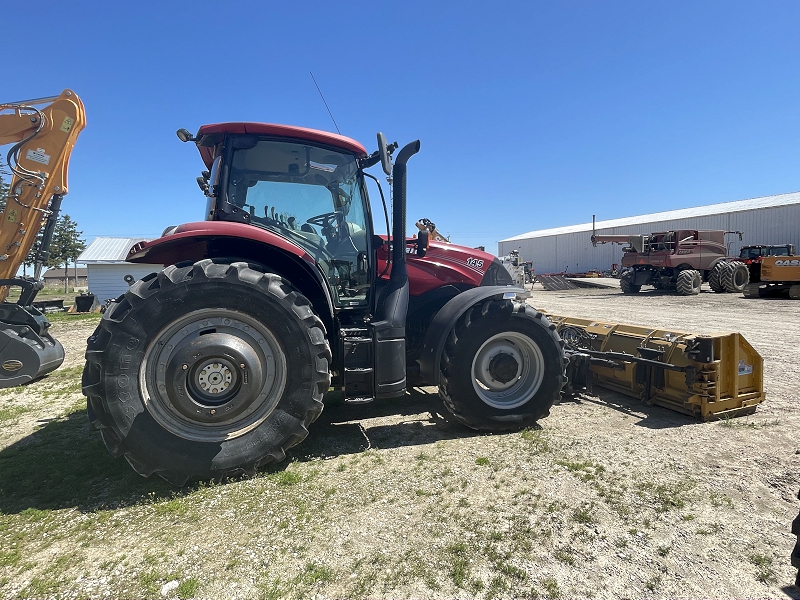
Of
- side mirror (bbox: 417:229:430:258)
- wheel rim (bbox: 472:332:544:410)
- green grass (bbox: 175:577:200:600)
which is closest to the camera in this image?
green grass (bbox: 175:577:200:600)

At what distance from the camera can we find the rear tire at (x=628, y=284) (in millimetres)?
21688

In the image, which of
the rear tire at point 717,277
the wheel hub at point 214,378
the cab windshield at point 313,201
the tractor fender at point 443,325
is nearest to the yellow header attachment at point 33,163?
the cab windshield at point 313,201

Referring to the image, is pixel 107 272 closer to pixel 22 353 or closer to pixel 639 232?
pixel 22 353

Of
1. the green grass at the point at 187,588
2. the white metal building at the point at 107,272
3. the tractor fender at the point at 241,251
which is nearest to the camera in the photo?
the green grass at the point at 187,588

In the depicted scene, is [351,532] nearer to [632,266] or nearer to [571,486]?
[571,486]

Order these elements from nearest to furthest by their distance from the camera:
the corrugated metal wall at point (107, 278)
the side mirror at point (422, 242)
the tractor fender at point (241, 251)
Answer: the tractor fender at point (241, 251) < the side mirror at point (422, 242) < the corrugated metal wall at point (107, 278)

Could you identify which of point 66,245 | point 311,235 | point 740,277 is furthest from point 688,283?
point 66,245

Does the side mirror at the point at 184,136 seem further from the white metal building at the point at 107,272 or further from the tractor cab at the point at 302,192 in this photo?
the white metal building at the point at 107,272

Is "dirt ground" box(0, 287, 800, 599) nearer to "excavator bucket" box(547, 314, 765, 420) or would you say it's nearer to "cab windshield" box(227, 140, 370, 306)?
"excavator bucket" box(547, 314, 765, 420)

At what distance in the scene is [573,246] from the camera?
4688 cm

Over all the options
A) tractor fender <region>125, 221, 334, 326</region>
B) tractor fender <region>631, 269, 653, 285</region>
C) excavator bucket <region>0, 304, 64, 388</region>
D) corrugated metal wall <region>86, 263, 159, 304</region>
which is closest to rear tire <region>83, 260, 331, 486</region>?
tractor fender <region>125, 221, 334, 326</region>

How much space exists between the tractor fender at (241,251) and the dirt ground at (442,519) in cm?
139

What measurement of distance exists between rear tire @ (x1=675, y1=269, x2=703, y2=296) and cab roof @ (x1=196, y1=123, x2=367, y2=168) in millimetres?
19509

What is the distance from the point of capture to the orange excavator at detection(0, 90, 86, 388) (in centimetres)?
596
